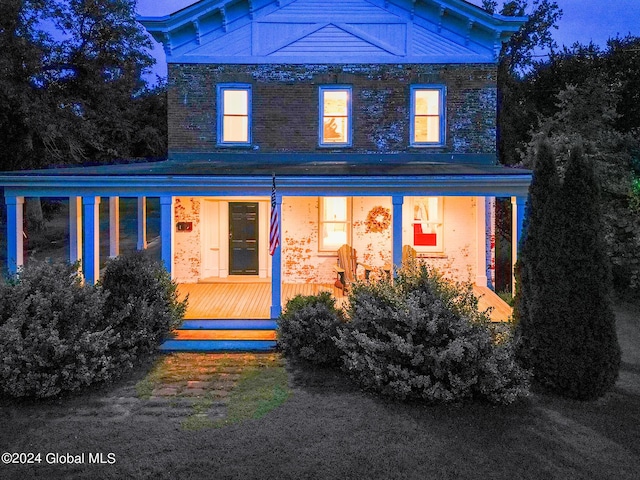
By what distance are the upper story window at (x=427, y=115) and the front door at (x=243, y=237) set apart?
15.4 feet

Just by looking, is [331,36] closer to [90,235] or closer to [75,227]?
[90,235]

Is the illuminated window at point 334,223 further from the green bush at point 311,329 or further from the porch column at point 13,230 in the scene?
the porch column at point 13,230

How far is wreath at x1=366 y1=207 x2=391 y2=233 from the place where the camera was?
12.9 m

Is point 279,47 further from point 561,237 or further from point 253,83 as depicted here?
point 561,237

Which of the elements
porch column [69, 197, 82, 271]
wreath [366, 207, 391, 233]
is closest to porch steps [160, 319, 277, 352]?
wreath [366, 207, 391, 233]

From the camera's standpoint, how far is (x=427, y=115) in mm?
12953

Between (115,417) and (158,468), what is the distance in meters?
1.62

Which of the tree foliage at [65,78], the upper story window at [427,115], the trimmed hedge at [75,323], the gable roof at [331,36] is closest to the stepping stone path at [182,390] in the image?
the trimmed hedge at [75,323]

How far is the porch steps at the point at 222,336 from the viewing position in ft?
30.9

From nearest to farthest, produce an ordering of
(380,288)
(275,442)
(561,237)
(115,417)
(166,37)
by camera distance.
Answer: (275,442) → (115,417) → (561,237) → (380,288) → (166,37)

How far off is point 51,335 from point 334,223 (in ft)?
24.6

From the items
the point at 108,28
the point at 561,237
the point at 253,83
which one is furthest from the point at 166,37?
the point at 108,28

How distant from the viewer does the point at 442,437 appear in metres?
6.18

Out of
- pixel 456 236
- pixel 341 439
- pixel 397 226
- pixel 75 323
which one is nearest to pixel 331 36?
pixel 397 226
